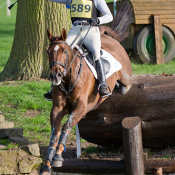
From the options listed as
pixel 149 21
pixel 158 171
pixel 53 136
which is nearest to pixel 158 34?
pixel 149 21

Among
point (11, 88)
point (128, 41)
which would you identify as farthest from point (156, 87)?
point (128, 41)

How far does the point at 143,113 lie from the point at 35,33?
4363mm

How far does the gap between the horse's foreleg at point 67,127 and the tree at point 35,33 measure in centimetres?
474

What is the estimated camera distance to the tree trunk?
5961mm

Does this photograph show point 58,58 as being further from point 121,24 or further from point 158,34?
point 158,34

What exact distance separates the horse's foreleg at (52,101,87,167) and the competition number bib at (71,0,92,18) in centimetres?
132

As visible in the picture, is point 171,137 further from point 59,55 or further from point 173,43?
point 173,43

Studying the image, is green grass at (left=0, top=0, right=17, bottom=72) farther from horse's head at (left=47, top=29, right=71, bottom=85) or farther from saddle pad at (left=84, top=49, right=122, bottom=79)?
horse's head at (left=47, top=29, right=71, bottom=85)

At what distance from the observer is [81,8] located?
17.0 ft

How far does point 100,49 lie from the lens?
555 centimetres

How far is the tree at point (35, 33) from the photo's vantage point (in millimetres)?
9180

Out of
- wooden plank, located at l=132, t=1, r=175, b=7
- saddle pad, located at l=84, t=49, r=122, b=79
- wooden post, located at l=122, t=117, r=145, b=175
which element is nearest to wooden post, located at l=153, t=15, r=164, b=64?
wooden plank, located at l=132, t=1, r=175, b=7

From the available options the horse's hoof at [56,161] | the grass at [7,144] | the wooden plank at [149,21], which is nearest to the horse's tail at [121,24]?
the grass at [7,144]

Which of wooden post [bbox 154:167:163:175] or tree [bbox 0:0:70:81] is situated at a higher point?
tree [bbox 0:0:70:81]
